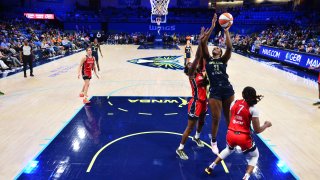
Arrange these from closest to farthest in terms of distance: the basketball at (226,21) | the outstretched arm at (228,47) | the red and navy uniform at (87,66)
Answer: the outstretched arm at (228,47), the basketball at (226,21), the red and navy uniform at (87,66)

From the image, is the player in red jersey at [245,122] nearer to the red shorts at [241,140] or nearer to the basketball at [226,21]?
the red shorts at [241,140]

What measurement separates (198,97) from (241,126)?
4.22 ft

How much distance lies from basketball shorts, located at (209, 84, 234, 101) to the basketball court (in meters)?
1.17

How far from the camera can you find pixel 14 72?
527 inches

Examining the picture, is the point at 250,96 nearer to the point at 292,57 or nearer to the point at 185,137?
the point at 185,137

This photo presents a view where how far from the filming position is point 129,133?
609cm

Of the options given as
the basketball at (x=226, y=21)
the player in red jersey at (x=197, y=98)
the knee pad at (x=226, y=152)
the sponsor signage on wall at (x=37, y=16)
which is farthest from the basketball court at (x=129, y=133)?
the sponsor signage on wall at (x=37, y=16)

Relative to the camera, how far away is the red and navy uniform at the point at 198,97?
4.86 meters

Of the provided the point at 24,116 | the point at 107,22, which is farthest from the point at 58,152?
the point at 107,22

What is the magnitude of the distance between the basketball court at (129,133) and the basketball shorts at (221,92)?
117cm

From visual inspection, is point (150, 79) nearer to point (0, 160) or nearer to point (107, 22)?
point (0, 160)

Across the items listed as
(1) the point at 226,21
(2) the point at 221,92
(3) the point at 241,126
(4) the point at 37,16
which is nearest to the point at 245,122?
(3) the point at 241,126

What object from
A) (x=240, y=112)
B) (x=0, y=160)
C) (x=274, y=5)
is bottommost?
(x=0, y=160)

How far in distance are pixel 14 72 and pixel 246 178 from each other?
41.8ft
